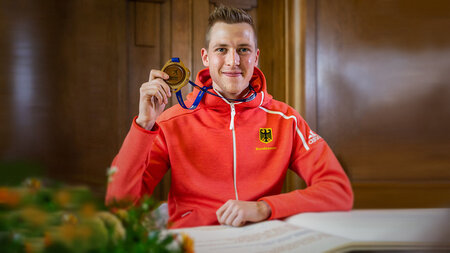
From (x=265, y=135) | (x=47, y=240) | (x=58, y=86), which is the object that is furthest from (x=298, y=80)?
(x=47, y=240)

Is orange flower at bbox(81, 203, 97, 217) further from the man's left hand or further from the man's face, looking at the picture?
the man's face

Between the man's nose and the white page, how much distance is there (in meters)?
0.34

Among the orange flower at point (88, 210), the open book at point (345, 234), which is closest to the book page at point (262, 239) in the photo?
the open book at point (345, 234)

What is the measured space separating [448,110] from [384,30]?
16 centimetres

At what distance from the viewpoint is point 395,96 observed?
504mm

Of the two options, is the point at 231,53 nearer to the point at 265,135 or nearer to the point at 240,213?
the point at 265,135

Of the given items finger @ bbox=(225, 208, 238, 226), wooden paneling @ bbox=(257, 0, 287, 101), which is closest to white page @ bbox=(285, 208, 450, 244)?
finger @ bbox=(225, 208, 238, 226)

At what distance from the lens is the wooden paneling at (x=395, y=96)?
0.49 meters

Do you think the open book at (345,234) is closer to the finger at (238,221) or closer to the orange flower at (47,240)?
the finger at (238,221)

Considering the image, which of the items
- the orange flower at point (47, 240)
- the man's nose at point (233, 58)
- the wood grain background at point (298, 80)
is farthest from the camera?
the man's nose at point (233, 58)

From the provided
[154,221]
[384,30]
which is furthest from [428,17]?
[154,221]

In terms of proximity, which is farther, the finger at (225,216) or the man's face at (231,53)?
the man's face at (231,53)

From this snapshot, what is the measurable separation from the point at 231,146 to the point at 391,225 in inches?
14.4

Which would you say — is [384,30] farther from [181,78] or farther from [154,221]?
[154,221]
